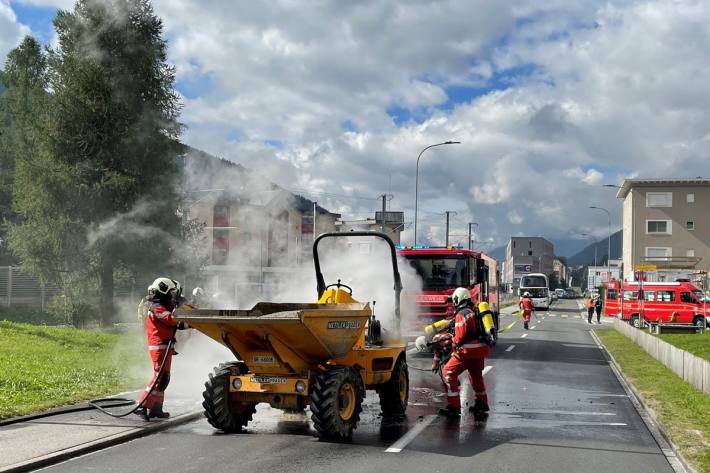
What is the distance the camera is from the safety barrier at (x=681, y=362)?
44.9 feet

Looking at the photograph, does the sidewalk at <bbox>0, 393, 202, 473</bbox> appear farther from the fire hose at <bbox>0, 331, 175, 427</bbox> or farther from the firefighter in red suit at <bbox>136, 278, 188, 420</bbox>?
the firefighter in red suit at <bbox>136, 278, 188, 420</bbox>

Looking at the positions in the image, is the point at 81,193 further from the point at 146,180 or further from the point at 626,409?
the point at 626,409

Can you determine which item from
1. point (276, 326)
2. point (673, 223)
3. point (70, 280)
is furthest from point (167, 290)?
point (673, 223)

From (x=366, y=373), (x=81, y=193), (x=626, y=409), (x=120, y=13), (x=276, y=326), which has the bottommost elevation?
(x=626, y=409)

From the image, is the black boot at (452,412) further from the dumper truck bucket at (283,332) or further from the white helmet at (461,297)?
the dumper truck bucket at (283,332)

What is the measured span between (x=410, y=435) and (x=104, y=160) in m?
20.8

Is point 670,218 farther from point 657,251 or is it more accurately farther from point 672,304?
point 672,304

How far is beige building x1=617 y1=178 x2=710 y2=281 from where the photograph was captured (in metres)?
72.3

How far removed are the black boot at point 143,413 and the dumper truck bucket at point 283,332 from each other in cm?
160

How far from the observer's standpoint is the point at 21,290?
1351 inches

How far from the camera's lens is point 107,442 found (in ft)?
27.6

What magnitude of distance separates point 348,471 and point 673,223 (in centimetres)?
7345

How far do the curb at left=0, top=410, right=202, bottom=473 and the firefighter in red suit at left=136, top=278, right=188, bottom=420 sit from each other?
310mm

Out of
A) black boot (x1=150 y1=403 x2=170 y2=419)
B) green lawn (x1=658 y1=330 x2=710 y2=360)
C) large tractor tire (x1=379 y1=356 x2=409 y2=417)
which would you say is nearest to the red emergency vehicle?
green lawn (x1=658 y1=330 x2=710 y2=360)
